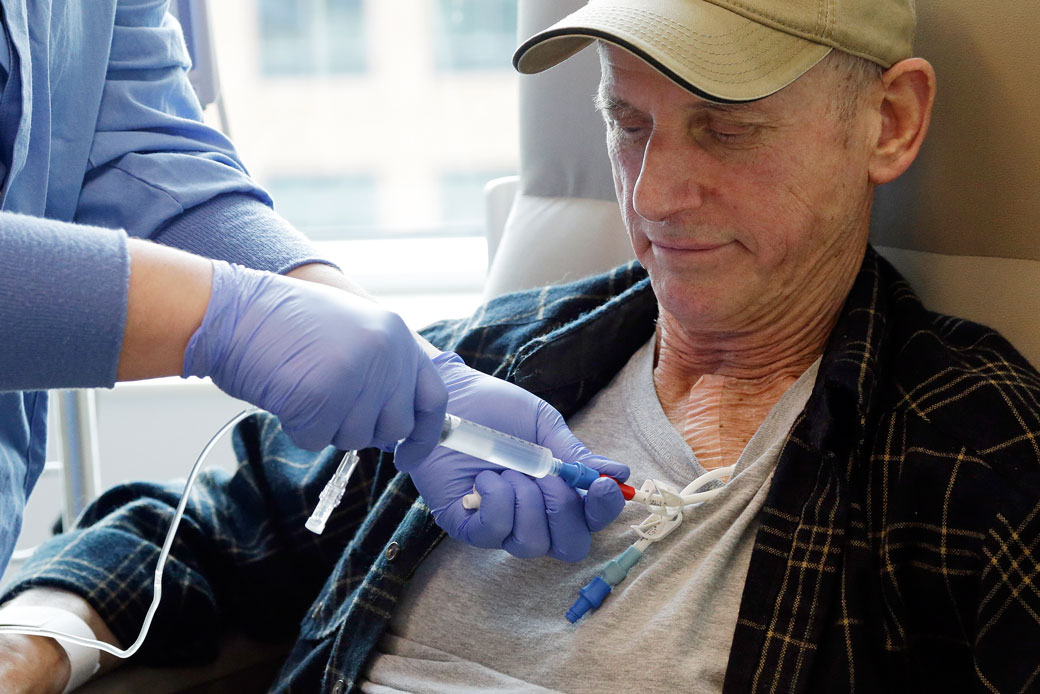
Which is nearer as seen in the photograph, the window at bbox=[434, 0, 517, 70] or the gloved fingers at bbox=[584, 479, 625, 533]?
the gloved fingers at bbox=[584, 479, 625, 533]

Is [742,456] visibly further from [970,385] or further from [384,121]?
[384,121]

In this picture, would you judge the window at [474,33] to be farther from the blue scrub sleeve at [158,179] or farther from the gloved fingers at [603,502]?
the gloved fingers at [603,502]

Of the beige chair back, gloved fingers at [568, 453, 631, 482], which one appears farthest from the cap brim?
gloved fingers at [568, 453, 631, 482]

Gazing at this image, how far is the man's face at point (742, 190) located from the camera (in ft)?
3.52

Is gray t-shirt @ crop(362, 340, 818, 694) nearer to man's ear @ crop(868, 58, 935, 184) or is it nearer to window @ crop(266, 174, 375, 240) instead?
man's ear @ crop(868, 58, 935, 184)

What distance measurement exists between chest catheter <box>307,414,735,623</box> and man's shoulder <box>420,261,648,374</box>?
0.32m

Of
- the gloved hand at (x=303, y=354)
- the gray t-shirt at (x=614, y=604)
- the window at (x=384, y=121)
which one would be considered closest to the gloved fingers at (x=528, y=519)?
the gray t-shirt at (x=614, y=604)

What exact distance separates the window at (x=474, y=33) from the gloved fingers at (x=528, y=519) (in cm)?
193

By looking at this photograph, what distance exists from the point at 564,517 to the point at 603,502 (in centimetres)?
5

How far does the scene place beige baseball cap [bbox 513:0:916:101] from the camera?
1.00 meters

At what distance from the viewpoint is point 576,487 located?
1048 mm

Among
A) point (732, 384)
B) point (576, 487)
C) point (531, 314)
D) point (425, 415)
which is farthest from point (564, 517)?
point (531, 314)

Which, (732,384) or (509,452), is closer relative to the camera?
(509,452)

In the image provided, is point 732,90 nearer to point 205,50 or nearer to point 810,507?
point 810,507
